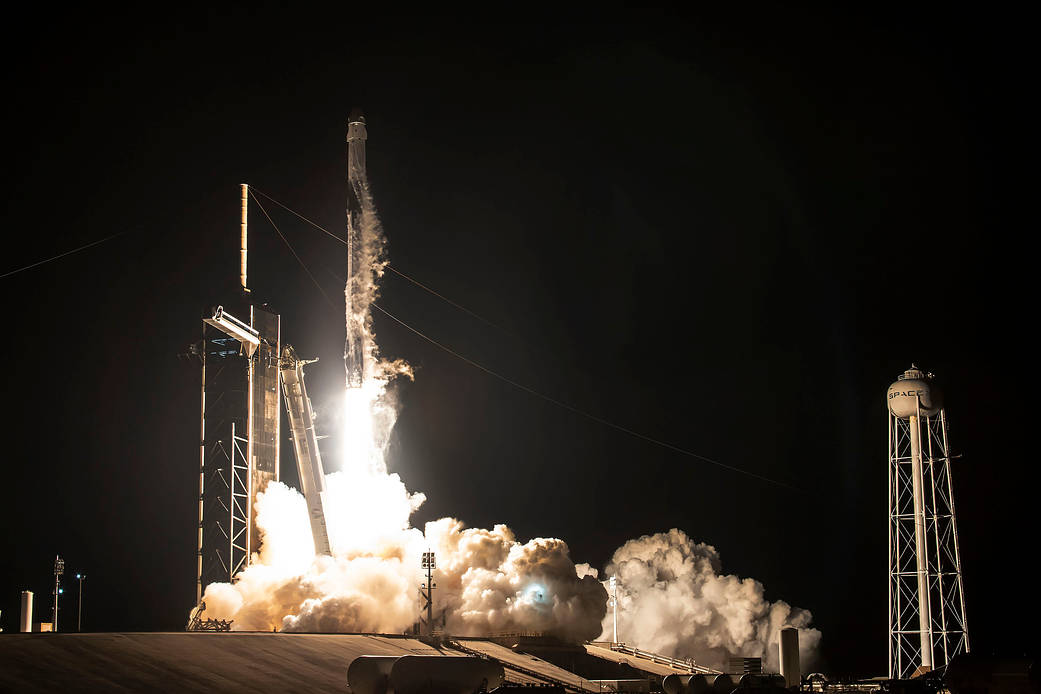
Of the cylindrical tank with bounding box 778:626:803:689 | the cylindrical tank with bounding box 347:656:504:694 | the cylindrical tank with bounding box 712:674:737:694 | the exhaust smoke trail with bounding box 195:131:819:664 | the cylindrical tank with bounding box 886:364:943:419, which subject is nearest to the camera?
the cylindrical tank with bounding box 347:656:504:694

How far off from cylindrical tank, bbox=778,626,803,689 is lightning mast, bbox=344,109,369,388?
25.6 metres

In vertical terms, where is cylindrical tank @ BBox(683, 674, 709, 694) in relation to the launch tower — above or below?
below

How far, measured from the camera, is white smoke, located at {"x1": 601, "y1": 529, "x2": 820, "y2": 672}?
79.4m

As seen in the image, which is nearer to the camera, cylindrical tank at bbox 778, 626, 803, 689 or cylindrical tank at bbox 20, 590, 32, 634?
cylindrical tank at bbox 778, 626, 803, 689

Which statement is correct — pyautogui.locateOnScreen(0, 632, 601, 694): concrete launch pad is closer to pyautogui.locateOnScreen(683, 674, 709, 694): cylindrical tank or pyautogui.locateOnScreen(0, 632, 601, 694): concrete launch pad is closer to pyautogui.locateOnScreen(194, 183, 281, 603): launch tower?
pyautogui.locateOnScreen(683, 674, 709, 694): cylindrical tank

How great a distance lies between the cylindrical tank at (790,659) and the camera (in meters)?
47.8

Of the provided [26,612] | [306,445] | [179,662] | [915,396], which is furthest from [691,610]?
[179,662]

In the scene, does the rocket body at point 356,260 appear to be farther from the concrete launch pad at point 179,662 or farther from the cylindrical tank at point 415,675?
the cylindrical tank at point 415,675

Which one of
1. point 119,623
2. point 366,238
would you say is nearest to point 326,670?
point 366,238

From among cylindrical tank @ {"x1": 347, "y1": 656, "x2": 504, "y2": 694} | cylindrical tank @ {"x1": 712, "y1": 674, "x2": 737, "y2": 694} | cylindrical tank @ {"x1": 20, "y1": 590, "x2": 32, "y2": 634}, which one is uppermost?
cylindrical tank @ {"x1": 20, "y1": 590, "x2": 32, "y2": 634}

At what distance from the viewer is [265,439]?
198 feet

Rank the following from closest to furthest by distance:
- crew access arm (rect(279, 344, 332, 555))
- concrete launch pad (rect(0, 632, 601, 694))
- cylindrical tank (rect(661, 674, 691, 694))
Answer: concrete launch pad (rect(0, 632, 601, 694)), cylindrical tank (rect(661, 674, 691, 694)), crew access arm (rect(279, 344, 332, 555))

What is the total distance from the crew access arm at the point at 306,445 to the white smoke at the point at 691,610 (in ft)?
92.9

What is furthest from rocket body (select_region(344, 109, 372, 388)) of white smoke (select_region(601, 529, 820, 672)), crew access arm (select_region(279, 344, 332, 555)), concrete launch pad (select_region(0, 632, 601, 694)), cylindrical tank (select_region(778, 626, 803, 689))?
white smoke (select_region(601, 529, 820, 672))
